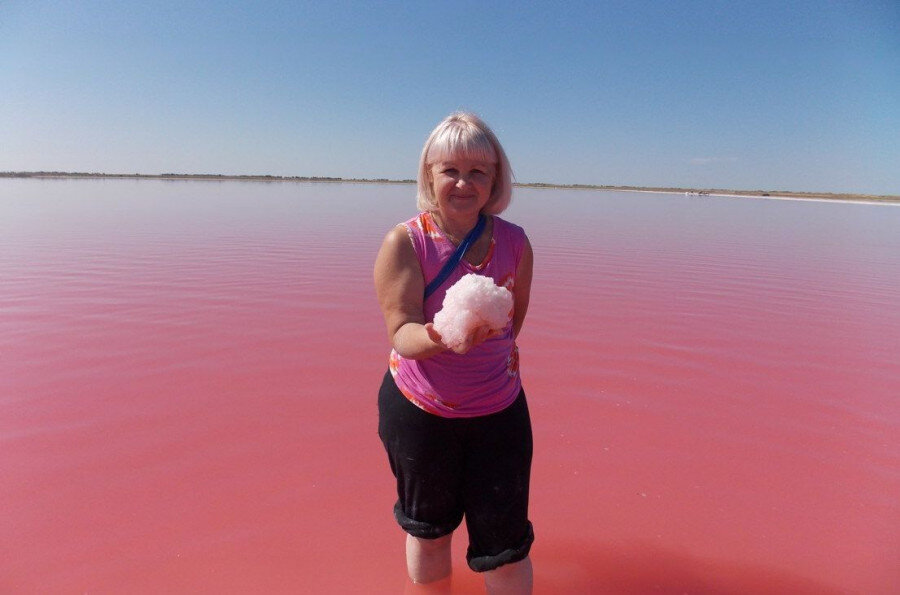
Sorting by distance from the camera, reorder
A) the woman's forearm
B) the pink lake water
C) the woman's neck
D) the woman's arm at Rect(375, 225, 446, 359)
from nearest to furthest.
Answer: the woman's forearm, the woman's arm at Rect(375, 225, 446, 359), the woman's neck, the pink lake water

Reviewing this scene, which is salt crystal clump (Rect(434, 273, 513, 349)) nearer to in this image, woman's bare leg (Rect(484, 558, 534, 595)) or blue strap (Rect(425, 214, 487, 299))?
blue strap (Rect(425, 214, 487, 299))

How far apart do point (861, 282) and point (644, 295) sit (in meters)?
4.56

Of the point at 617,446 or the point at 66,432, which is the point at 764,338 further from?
the point at 66,432

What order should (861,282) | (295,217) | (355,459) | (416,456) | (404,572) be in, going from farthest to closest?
1. (295,217)
2. (861,282)
3. (355,459)
4. (404,572)
5. (416,456)

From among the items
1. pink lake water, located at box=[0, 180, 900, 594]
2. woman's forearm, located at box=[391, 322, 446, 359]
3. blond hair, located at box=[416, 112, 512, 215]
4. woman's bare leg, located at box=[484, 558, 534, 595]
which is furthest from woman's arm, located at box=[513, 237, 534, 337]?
pink lake water, located at box=[0, 180, 900, 594]

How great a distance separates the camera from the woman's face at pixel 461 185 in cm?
174

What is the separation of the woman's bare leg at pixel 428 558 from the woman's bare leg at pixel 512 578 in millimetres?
233

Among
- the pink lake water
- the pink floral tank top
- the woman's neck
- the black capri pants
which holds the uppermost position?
the woman's neck

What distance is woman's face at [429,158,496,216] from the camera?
68.4 inches

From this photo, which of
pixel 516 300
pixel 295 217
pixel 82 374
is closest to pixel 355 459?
pixel 516 300

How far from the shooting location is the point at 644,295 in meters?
7.86

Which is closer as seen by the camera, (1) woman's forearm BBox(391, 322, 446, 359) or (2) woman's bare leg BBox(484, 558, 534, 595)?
(1) woman's forearm BBox(391, 322, 446, 359)

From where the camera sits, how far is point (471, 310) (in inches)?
53.0

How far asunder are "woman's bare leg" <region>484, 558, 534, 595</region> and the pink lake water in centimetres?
56
